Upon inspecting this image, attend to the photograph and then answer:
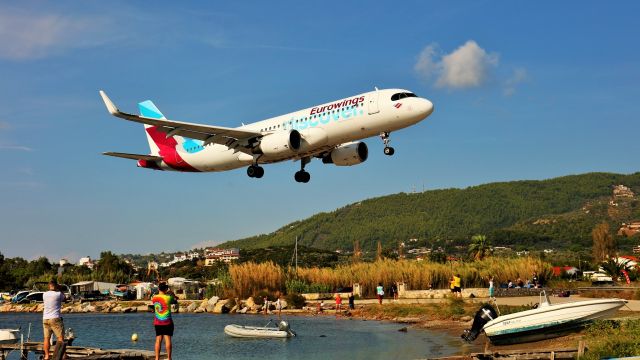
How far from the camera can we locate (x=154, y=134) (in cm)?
5056

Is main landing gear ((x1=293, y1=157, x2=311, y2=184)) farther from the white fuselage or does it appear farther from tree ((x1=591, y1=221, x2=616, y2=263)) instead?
tree ((x1=591, y1=221, x2=616, y2=263))

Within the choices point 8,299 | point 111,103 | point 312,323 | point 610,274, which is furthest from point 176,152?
point 8,299

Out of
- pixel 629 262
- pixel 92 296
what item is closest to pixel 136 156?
pixel 629 262

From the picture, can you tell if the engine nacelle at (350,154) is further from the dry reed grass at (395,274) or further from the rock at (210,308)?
the rock at (210,308)

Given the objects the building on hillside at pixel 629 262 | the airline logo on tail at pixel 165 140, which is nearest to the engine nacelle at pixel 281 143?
the airline logo on tail at pixel 165 140

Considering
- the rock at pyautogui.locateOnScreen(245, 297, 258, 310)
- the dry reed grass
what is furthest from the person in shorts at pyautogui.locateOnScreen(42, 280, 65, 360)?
the rock at pyautogui.locateOnScreen(245, 297, 258, 310)

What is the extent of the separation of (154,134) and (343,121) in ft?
57.7

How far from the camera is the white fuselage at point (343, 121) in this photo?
37000 mm

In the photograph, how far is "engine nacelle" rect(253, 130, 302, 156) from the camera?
38844 millimetres

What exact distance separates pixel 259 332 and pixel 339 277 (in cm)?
2562

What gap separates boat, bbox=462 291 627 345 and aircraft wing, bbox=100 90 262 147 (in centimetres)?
1736

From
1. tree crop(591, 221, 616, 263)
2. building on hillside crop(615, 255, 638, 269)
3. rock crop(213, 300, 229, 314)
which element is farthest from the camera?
tree crop(591, 221, 616, 263)

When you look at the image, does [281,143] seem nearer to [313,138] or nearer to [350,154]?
[313,138]

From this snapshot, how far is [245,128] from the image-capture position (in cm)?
4316
